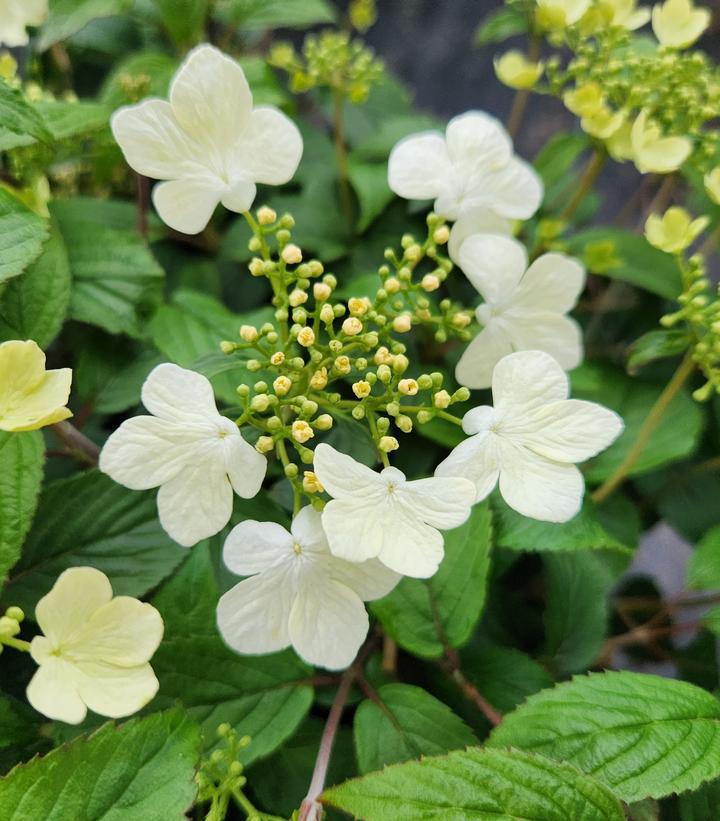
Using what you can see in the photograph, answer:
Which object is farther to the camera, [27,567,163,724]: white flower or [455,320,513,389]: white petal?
[455,320,513,389]: white petal

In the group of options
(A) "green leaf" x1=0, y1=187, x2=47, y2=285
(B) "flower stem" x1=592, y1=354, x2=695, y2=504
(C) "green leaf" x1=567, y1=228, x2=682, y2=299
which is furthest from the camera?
(C) "green leaf" x1=567, y1=228, x2=682, y2=299

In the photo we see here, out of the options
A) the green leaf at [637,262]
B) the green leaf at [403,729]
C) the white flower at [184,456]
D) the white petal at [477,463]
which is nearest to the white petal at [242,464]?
the white flower at [184,456]

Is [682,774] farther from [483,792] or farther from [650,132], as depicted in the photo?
[650,132]

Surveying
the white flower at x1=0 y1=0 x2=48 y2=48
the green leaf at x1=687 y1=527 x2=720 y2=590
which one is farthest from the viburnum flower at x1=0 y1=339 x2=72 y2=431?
the green leaf at x1=687 y1=527 x2=720 y2=590

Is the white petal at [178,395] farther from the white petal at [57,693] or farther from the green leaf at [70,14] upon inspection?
the green leaf at [70,14]

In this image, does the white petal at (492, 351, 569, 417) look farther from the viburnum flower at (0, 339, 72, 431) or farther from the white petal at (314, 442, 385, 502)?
the viburnum flower at (0, 339, 72, 431)

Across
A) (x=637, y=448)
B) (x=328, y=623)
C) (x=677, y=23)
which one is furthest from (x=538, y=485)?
(x=677, y=23)

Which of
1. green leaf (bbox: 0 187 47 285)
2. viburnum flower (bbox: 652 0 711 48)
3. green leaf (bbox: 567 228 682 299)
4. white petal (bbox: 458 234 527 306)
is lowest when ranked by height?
green leaf (bbox: 567 228 682 299)
